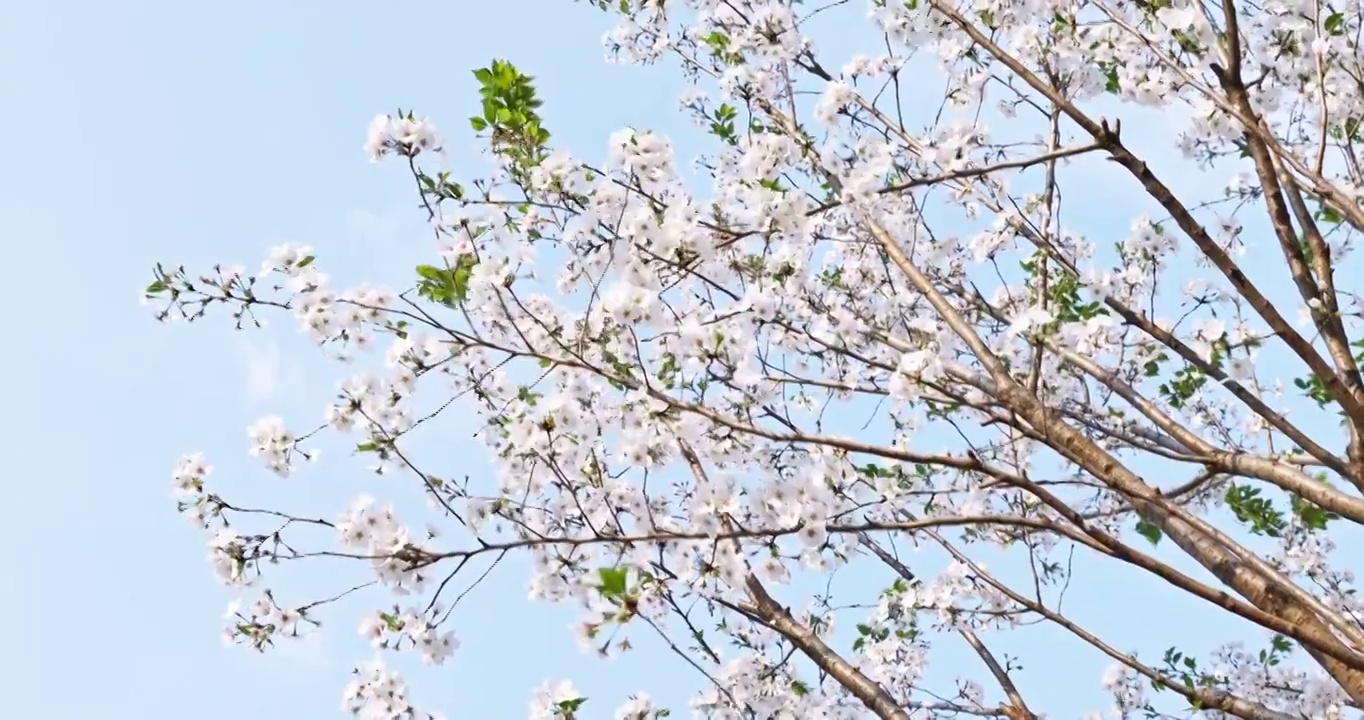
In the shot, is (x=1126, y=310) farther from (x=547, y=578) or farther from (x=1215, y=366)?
(x=547, y=578)

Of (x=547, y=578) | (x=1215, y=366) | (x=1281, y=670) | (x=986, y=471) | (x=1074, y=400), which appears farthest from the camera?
(x=1281, y=670)

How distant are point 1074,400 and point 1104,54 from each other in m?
1.55

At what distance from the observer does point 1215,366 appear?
400 cm

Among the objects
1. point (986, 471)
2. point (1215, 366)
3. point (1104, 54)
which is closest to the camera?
point (986, 471)

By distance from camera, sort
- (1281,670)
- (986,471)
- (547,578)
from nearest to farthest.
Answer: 1. (986,471)
2. (547,578)
3. (1281,670)

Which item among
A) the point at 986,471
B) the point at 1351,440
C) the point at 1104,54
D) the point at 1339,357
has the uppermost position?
the point at 1104,54

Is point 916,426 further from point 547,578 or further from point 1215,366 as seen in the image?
point 547,578

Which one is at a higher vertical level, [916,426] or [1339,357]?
[916,426]

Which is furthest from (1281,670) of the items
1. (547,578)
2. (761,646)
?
(547,578)

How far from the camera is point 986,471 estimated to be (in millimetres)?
3068

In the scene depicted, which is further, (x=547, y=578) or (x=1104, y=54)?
(x=1104, y=54)

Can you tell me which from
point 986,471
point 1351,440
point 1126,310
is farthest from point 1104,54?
point 986,471

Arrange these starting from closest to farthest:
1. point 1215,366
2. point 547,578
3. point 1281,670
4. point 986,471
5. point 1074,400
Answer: point 986,471, point 547,578, point 1215,366, point 1074,400, point 1281,670

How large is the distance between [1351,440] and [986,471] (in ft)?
6.49
